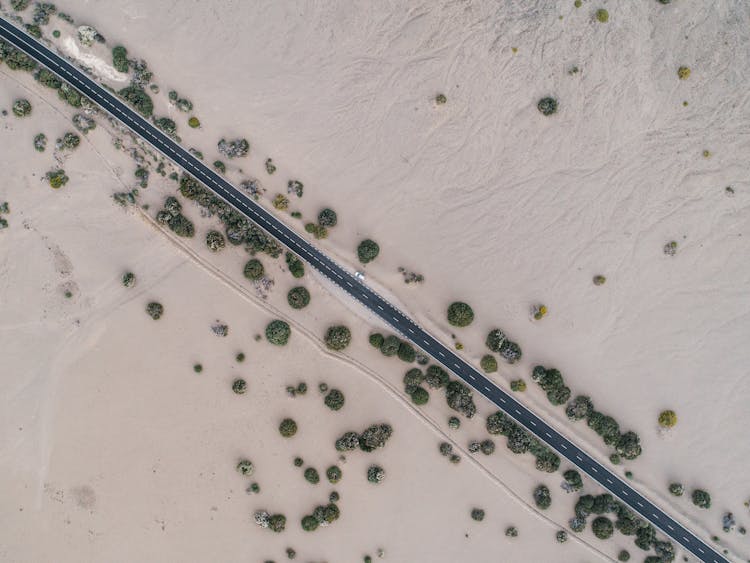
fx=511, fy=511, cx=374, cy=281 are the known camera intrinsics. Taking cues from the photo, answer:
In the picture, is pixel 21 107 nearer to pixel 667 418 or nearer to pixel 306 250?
pixel 306 250

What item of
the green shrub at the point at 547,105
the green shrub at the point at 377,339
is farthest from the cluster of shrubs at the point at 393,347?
the green shrub at the point at 547,105

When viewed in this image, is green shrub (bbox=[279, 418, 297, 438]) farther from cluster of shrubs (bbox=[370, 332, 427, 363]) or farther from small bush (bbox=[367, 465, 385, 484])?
cluster of shrubs (bbox=[370, 332, 427, 363])

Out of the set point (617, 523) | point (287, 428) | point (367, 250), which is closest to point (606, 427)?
point (617, 523)

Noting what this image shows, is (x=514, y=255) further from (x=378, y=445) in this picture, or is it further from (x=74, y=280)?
(x=74, y=280)

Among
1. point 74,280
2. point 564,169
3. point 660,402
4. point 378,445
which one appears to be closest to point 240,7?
point 74,280

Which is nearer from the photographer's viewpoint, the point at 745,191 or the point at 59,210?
the point at 745,191

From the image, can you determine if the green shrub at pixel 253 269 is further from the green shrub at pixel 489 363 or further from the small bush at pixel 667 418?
the small bush at pixel 667 418

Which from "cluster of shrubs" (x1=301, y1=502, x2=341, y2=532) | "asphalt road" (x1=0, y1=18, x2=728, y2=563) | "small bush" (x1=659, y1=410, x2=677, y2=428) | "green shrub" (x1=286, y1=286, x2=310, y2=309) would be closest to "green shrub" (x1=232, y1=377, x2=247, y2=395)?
"green shrub" (x1=286, y1=286, x2=310, y2=309)
